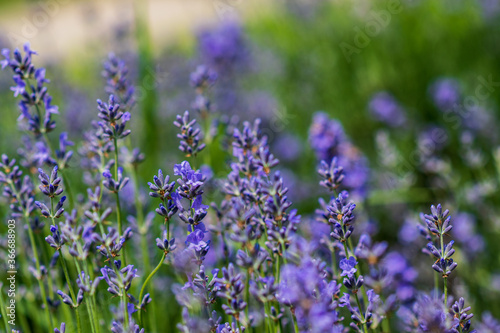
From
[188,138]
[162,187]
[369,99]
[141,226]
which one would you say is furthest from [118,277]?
[369,99]

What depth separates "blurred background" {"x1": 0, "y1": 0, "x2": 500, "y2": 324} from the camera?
3020 millimetres

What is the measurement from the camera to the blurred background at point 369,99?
302 centimetres

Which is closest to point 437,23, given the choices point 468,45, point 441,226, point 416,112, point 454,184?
point 468,45

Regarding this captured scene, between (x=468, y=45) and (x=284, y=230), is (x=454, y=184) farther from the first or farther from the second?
(x=468, y=45)

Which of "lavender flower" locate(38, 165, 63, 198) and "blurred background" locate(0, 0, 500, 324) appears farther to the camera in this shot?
"blurred background" locate(0, 0, 500, 324)

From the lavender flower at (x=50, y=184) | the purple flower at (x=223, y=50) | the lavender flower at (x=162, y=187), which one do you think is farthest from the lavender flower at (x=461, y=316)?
the purple flower at (x=223, y=50)

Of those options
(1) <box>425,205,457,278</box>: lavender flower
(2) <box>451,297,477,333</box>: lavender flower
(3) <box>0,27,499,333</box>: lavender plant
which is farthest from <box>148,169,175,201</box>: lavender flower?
(2) <box>451,297,477,333</box>: lavender flower

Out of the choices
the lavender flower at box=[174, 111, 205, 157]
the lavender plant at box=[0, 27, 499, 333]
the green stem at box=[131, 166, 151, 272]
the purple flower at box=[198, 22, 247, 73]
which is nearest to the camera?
the lavender plant at box=[0, 27, 499, 333]

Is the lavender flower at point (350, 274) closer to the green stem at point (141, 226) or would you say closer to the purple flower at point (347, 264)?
the purple flower at point (347, 264)

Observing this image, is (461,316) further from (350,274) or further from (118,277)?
(118,277)

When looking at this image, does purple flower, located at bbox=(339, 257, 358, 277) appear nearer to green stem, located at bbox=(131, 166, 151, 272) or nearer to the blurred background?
green stem, located at bbox=(131, 166, 151, 272)

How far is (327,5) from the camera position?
677 cm

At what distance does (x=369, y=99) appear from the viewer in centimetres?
454

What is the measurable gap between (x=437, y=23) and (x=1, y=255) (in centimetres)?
432
